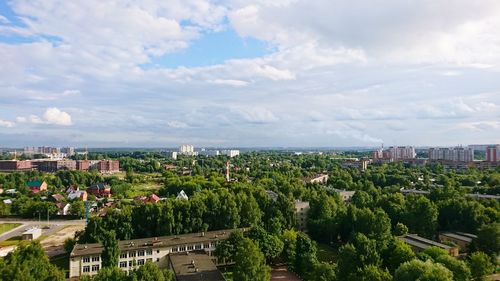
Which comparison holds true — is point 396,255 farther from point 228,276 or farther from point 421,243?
point 228,276

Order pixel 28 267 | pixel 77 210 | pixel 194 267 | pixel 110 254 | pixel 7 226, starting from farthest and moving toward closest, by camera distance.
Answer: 1. pixel 77 210
2. pixel 7 226
3. pixel 110 254
4. pixel 194 267
5. pixel 28 267

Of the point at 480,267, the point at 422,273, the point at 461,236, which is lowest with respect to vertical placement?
the point at 461,236

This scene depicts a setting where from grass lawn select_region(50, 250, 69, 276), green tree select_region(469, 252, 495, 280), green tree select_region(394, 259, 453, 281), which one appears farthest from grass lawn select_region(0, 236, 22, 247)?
green tree select_region(469, 252, 495, 280)

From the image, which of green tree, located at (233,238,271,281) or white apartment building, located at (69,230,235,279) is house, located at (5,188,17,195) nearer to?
white apartment building, located at (69,230,235,279)

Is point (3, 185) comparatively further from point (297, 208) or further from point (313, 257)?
point (313, 257)

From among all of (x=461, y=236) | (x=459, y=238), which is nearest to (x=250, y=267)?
(x=459, y=238)

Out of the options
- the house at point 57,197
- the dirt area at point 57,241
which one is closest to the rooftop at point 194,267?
the dirt area at point 57,241

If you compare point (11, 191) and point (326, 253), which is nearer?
point (326, 253)

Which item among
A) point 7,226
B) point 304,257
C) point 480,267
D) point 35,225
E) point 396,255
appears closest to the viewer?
point 480,267
